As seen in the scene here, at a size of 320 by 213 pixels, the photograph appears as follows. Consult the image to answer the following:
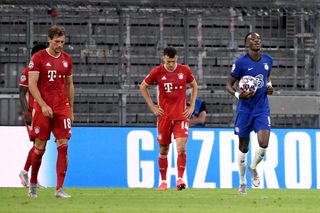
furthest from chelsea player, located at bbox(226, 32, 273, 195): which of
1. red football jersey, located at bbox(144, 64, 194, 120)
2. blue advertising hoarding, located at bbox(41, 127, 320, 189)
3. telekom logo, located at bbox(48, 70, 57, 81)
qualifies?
blue advertising hoarding, located at bbox(41, 127, 320, 189)

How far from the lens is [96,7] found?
21.5 metres

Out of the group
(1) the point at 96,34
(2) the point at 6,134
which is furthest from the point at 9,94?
(1) the point at 96,34

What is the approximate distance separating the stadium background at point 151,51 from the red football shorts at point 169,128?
2.89 meters

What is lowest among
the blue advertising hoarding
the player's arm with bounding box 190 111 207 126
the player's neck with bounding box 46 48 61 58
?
the blue advertising hoarding

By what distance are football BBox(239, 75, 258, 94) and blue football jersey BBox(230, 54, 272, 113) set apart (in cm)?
9

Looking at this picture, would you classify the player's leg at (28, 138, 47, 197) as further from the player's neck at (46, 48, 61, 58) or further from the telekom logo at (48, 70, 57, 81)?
the player's neck at (46, 48, 61, 58)

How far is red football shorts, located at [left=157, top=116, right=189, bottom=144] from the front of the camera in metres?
17.6

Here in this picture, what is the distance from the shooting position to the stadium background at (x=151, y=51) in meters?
21.0

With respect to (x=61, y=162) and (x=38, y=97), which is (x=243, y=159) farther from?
(x=38, y=97)

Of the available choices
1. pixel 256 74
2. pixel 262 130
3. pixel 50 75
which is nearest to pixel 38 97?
pixel 50 75

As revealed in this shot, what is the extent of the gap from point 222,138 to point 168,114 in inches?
132

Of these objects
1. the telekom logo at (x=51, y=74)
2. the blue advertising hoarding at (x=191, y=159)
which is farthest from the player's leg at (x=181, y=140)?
the telekom logo at (x=51, y=74)

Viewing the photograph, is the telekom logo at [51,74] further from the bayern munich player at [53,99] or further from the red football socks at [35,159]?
the red football socks at [35,159]

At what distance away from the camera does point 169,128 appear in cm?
A: 1775
